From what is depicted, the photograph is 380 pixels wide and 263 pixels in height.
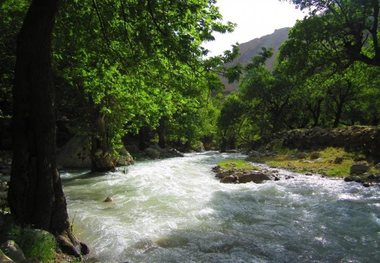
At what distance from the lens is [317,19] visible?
1955 cm

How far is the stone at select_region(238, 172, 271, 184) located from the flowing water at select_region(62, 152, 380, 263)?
0.76 meters

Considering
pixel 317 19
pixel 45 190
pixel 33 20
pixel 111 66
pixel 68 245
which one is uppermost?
pixel 317 19

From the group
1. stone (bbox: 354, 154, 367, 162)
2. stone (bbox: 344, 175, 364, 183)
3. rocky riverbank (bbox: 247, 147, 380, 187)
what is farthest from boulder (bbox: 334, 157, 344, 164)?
stone (bbox: 344, 175, 364, 183)

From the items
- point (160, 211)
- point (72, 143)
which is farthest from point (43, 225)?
point (72, 143)

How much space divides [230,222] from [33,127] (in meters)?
5.47

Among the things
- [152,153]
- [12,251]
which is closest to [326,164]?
[12,251]

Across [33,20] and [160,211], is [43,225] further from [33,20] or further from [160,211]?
[160,211]

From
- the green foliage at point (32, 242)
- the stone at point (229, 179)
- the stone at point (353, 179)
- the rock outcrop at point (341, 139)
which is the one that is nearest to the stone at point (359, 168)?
the stone at point (353, 179)

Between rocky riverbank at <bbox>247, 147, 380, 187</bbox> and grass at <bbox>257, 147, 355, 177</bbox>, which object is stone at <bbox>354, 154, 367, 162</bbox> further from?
grass at <bbox>257, 147, 355, 177</bbox>

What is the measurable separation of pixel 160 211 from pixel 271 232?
11.5ft

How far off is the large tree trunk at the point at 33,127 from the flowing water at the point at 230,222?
147 cm

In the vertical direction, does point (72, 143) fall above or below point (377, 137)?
above

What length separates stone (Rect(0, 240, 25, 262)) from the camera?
516 centimetres

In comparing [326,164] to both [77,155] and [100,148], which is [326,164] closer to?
[100,148]
